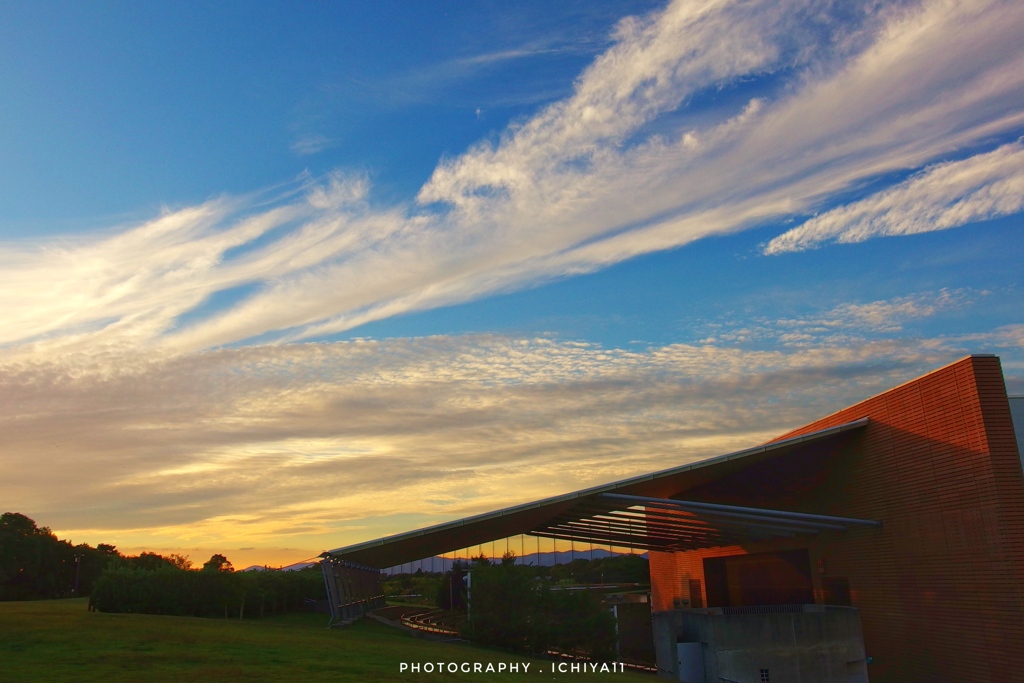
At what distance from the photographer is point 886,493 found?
75.7ft

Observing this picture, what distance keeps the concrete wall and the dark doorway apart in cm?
443

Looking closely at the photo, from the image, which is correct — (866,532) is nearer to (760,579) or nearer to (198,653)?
(760,579)

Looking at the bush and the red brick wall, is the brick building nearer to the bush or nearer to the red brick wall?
the red brick wall

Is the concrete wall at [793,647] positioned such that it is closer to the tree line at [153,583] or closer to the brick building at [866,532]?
the brick building at [866,532]

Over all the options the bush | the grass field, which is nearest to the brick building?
the bush

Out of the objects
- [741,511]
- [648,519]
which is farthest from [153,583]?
[741,511]

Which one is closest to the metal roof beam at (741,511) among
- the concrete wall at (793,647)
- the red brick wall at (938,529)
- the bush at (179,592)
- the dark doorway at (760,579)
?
the red brick wall at (938,529)

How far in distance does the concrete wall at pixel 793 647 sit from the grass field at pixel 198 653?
13.2 feet

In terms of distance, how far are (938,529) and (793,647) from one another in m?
6.12

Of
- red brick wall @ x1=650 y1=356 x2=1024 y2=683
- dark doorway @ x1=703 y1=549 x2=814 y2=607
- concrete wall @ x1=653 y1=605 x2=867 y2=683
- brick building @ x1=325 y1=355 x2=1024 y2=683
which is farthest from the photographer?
dark doorway @ x1=703 y1=549 x2=814 y2=607

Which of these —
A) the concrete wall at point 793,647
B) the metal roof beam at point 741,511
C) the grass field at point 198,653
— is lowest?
the concrete wall at point 793,647

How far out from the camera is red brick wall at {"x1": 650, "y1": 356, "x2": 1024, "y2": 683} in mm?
18766

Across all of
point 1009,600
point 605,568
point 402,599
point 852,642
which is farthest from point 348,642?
point 605,568

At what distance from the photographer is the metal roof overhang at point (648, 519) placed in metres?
23.3
